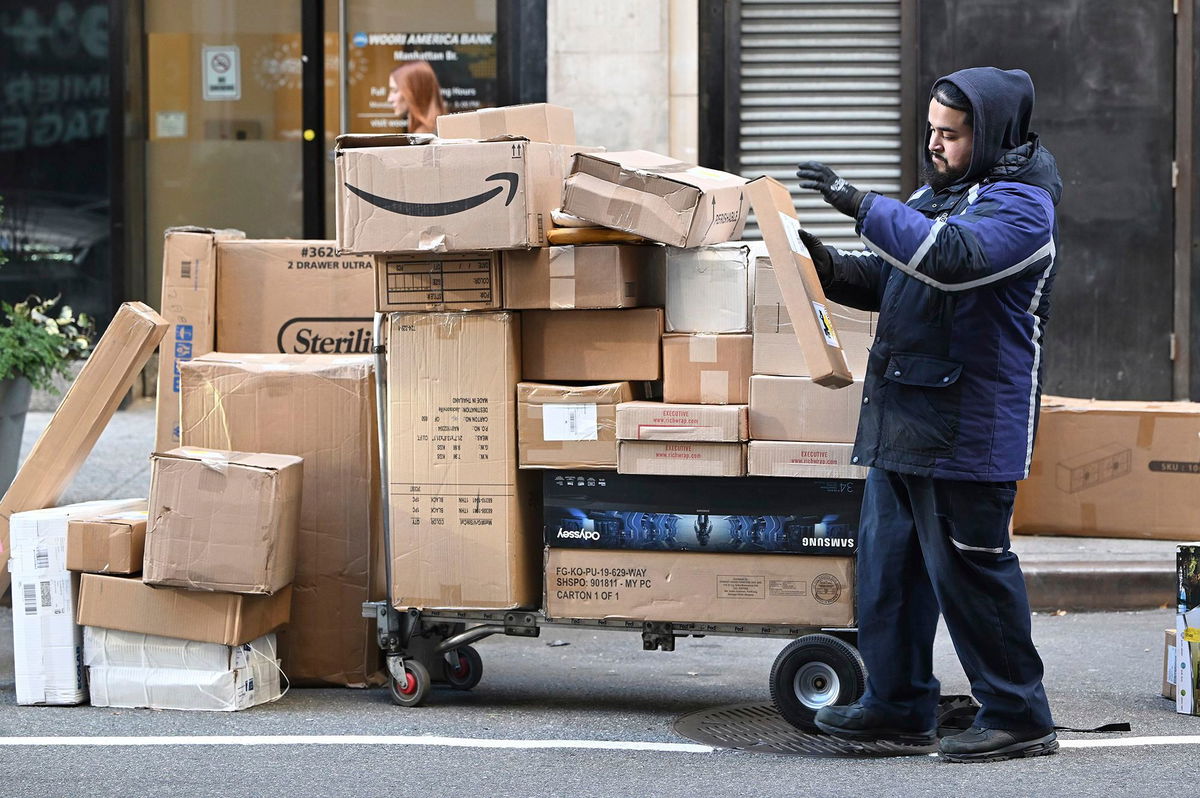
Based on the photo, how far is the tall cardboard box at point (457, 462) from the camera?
5000 millimetres

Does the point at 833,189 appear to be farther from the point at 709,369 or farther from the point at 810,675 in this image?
the point at 810,675

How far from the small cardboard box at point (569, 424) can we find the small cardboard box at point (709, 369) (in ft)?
0.60

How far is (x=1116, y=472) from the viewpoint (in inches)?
296

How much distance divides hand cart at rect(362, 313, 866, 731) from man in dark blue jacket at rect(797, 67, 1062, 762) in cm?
51

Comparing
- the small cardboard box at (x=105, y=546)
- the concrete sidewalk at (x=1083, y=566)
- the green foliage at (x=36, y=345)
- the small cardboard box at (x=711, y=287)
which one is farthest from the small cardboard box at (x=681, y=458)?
the green foliage at (x=36, y=345)

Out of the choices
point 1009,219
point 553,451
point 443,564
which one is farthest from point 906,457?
point 443,564

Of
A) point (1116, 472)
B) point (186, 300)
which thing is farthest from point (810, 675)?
point (1116, 472)

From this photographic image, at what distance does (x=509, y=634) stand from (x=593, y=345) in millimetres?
1008

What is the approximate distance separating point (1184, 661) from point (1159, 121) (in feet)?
19.6

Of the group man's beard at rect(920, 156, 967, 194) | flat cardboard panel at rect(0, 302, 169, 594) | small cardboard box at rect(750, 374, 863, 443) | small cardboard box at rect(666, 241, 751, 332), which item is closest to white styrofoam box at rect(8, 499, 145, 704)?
flat cardboard panel at rect(0, 302, 169, 594)

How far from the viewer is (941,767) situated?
169 inches

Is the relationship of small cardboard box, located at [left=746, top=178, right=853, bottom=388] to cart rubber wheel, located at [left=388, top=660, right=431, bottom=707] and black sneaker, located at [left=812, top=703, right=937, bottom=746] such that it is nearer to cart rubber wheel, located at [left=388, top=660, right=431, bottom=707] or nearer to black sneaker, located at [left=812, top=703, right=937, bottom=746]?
black sneaker, located at [left=812, top=703, right=937, bottom=746]

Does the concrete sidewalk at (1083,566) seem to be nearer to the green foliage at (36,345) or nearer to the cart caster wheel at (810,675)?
the green foliage at (36,345)

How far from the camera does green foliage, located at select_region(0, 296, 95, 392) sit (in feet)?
22.6
